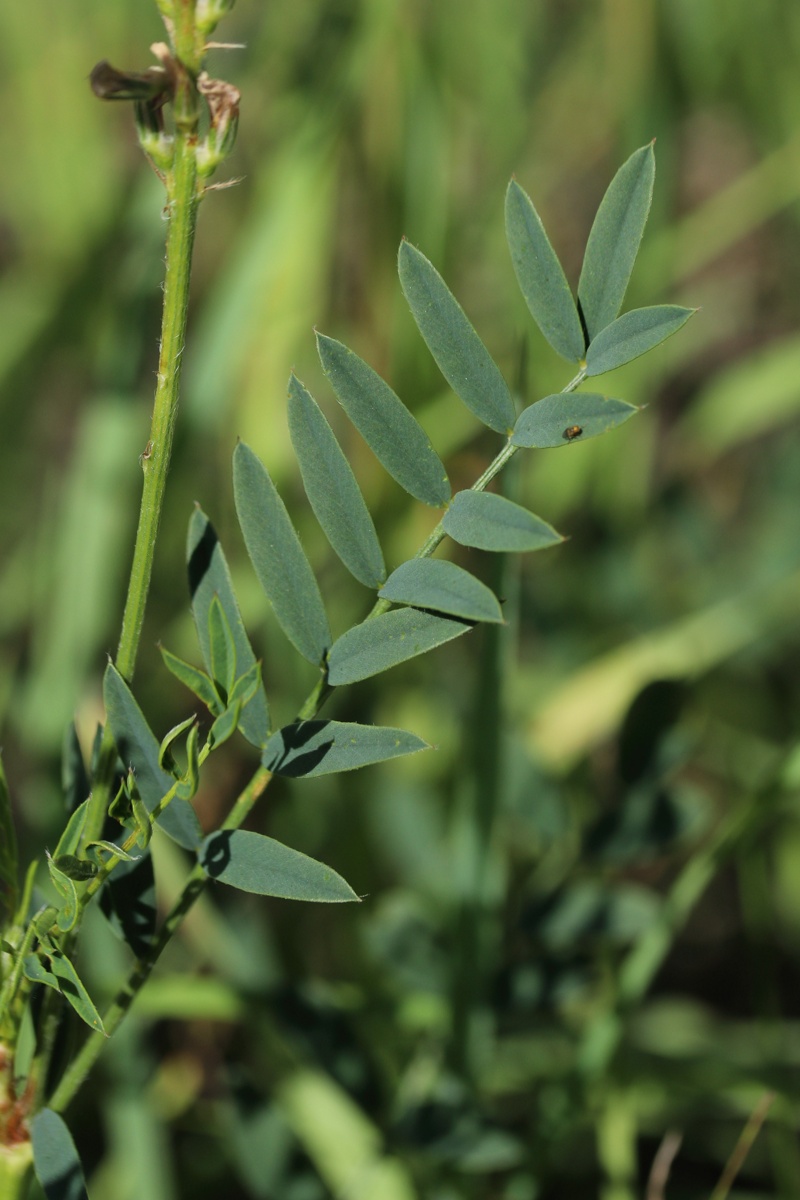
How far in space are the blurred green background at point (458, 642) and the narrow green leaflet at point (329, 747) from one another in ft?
0.84

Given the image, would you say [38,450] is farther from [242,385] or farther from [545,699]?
[545,699]

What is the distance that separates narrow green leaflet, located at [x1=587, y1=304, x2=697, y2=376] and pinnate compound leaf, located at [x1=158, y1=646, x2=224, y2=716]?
17 cm

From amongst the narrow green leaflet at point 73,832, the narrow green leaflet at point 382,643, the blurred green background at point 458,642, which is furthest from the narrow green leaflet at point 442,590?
the blurred green background at point 458,642

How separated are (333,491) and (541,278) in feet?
0.34

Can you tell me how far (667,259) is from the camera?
4.15ft

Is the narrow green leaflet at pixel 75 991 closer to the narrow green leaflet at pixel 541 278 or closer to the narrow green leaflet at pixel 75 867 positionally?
the narrow green leaflet at pixel 75 867

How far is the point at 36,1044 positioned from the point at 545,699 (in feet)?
2.28

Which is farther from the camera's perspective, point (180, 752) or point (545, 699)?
point (545, 699)

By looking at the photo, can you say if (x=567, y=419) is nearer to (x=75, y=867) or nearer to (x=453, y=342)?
(x=453, y=342)

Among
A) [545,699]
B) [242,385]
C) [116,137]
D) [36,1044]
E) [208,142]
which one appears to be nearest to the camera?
[208,142]

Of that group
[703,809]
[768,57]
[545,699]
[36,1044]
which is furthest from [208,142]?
[768,57]

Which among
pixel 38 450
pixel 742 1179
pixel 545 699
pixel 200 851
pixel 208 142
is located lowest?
pixel 742 1179

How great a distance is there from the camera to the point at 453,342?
41 cm

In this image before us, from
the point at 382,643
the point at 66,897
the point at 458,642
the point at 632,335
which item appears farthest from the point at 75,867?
the point at 458,642
